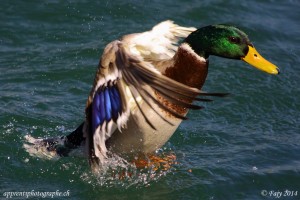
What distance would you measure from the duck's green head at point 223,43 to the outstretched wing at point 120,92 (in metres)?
0.58

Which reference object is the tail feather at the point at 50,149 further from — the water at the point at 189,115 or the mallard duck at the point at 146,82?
the mallard duck at the point at 146,82

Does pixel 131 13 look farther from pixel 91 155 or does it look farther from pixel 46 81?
pixel 91 155

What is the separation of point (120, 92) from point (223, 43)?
0.95 meters

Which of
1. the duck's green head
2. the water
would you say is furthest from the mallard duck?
the water

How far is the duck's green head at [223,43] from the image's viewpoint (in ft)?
17.4

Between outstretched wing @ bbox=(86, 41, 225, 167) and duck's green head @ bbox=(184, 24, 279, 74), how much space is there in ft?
1.92

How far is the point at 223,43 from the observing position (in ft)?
17.4

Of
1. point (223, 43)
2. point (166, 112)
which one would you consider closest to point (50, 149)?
point (166, 112)

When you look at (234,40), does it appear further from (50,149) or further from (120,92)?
(50,149)

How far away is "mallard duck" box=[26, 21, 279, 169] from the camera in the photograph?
15.6 feet

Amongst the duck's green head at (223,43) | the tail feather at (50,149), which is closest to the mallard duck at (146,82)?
the duck's green head at (223,43)

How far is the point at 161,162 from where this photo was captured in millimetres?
5926

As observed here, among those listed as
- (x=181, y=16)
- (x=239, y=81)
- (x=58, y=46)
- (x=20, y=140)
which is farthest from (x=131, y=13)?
(x=20, y=140)

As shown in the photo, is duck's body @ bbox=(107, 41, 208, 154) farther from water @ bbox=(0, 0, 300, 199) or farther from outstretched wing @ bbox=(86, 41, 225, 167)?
water @ bbox=(0, 0, 300, 199)
